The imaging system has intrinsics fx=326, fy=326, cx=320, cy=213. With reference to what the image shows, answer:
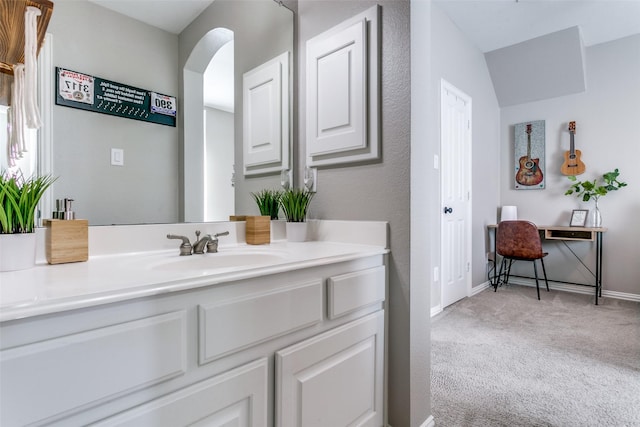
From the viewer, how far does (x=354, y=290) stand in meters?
1.17

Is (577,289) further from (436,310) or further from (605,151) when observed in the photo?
(436,310)

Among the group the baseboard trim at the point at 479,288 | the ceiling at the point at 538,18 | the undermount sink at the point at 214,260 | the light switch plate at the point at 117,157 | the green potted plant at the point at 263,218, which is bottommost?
the baseboard trim at the point at 479,288

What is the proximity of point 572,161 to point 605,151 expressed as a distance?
0.30 meters

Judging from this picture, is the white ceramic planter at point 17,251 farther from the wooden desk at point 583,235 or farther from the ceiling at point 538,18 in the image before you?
the wooden desk at point 583,235

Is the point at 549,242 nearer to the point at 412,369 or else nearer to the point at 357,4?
the point at 412,369

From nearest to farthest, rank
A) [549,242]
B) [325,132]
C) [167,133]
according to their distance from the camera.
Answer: [167,133]
[325,132]
[549,242]

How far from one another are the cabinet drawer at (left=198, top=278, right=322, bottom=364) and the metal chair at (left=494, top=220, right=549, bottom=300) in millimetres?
3204

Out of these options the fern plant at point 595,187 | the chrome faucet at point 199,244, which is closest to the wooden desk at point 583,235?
the fern plant at point 595,187

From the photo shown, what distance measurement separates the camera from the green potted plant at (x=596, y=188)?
135 inches

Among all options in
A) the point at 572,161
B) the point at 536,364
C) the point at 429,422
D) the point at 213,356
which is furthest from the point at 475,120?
the point at 213,356

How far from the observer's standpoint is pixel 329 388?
3.51ft

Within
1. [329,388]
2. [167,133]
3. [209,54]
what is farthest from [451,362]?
[209,54]

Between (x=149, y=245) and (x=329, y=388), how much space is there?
827 mm

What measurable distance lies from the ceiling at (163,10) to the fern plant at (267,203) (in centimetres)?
79
